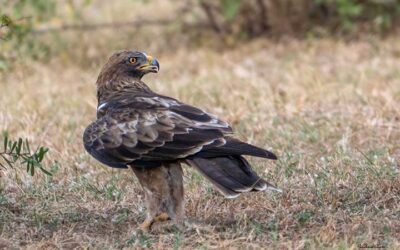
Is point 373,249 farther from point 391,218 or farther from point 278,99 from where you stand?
point 278,99

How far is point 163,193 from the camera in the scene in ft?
20.3

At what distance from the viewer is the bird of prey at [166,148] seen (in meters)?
5.82

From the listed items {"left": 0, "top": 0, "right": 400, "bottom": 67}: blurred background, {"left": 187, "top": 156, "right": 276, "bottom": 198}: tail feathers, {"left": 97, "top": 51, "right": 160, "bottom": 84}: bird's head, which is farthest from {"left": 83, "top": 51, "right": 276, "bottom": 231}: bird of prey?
{"left": 0, "top": 0, "right": 400, "bottom": 67}: blurred background

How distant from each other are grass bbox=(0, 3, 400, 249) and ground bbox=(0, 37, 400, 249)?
0.04 feet

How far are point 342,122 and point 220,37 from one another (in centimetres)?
481

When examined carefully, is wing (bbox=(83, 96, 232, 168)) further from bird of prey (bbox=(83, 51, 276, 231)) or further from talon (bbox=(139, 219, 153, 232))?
talon (bbox=(139, 219, 153, 232))

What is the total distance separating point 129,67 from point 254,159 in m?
1.54

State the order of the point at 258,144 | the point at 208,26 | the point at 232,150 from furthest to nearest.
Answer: the point at 208,26, the point at 258,144, the point at 232,150

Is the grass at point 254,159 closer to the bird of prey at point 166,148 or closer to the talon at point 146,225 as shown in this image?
the talon at point 146,225

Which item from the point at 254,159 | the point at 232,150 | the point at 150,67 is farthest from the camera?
the point at 254,159

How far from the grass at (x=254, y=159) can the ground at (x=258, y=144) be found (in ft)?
0.04

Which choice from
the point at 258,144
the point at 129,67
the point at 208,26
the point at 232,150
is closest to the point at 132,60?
the point at 129,67

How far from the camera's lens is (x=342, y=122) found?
8.98m

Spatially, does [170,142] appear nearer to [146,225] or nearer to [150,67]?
[146,225]
